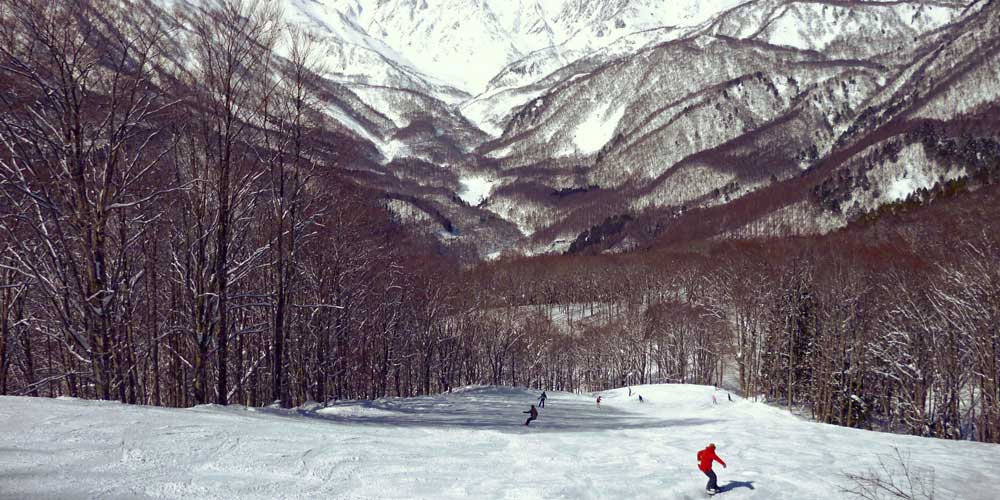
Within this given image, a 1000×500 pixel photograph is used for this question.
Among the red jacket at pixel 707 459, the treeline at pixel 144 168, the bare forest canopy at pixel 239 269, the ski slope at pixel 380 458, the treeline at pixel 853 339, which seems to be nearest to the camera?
the ski slope at pixel 380 458

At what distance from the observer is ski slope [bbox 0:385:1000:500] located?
966 cm

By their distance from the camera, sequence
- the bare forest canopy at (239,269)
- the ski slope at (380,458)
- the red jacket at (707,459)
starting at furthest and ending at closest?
the red jacket at (707,459)
the bare forest canopy at (239,269)
the ski slope at (380,458)

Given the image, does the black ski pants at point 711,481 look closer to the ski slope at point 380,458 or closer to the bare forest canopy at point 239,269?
the ski slope at point 380,458

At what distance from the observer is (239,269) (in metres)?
16.7

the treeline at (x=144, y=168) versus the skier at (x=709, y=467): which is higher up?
the treeline at (x=144, y=168)

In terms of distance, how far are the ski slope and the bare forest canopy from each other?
228cm

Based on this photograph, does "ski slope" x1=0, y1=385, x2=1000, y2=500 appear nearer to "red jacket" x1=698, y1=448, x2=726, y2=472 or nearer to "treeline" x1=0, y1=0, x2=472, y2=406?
"red jacket" x1=698, y1=448, x2=726, y2=472

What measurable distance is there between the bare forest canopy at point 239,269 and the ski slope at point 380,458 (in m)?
2.28

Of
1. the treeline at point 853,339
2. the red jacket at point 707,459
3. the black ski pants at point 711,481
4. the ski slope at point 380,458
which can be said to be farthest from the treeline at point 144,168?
the treeline at point 853,339

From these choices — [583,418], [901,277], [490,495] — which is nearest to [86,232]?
[490,495]

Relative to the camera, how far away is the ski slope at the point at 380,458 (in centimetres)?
966

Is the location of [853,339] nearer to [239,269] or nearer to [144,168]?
[239,269]

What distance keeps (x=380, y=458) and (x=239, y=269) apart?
7791 mm

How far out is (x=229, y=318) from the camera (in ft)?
74.3
